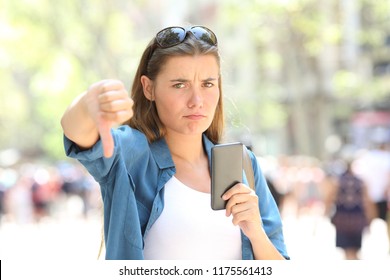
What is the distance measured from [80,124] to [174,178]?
1.72 ft

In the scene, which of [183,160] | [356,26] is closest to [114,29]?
[356,26]

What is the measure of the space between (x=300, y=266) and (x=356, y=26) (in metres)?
26.6

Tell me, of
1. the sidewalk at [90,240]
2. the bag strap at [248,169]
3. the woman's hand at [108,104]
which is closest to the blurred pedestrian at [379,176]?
the sidewalk at [90,240]

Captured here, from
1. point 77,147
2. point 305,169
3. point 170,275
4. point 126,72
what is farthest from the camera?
point 126,72

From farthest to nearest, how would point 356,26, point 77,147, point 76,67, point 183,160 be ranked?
point 356,26 → point 76,67 → point 183,160 → point 77,147

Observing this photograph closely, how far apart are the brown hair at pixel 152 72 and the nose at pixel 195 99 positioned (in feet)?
0.39

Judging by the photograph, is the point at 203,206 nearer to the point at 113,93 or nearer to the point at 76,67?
the point at 113,93

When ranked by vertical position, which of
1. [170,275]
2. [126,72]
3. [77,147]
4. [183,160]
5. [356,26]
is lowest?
[170,275]

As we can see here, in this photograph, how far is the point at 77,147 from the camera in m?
2.19

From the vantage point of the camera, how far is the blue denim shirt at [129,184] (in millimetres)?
2275

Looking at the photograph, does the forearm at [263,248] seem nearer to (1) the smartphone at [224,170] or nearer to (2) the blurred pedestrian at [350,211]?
(1) the smartphone at [224,170]

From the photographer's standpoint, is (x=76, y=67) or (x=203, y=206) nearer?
(x=203, y=206)

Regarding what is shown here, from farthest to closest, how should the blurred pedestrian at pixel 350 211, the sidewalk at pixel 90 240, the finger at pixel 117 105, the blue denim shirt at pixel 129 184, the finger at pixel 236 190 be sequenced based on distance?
1. the sidewalk at pixel 90 240
2. the blurred pedestrian at pixel 350 211
3. the finger at pixel 236 190
4. the blue denim shirt at pixel 129 184
5. the finger at pixel 117 105

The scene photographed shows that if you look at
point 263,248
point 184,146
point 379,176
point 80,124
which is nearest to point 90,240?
point 379,176
